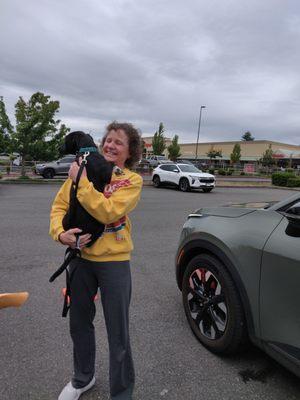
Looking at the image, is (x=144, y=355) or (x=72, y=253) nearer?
(x=72, y=253)

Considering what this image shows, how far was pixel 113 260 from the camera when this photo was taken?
6.83ft

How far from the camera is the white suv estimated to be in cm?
1920

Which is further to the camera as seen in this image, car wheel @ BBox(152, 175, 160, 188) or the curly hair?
car wheel @ BBox(152, 175, 160, 188)

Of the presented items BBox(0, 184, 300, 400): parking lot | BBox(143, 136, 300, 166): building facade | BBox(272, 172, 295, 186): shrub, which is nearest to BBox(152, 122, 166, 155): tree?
BBox(143, 136, 300, 166): building facade

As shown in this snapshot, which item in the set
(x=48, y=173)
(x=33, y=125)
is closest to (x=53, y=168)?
(x=48, y=173)

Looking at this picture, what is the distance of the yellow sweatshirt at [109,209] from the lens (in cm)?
188

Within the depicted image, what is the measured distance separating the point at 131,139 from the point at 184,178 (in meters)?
17.8

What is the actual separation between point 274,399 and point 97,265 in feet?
4.83

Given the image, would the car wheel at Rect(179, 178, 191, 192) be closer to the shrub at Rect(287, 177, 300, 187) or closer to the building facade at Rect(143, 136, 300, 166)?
the shrub at Rect(287, 177, 300, 187)

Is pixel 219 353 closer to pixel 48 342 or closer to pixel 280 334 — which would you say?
pixel 280 334

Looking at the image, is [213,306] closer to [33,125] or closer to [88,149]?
[88,149]

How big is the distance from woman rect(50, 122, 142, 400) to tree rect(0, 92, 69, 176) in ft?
65.5

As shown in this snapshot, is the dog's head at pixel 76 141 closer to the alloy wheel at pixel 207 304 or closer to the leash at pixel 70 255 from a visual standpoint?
the leash at pixel 70 255

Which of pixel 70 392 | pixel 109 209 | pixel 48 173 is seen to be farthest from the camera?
pixel 48 173
